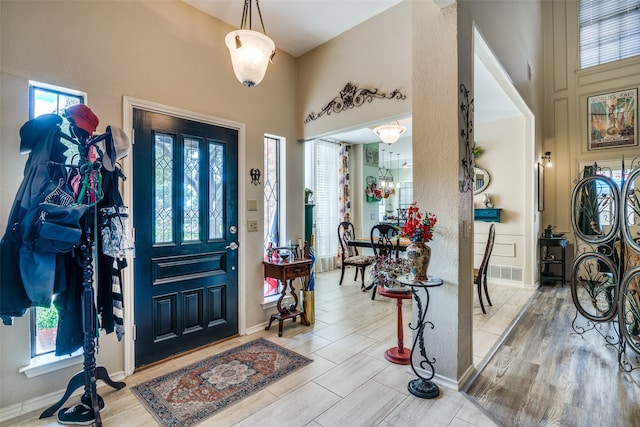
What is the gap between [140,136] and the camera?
261 centimetres

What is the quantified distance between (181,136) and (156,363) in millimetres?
2043

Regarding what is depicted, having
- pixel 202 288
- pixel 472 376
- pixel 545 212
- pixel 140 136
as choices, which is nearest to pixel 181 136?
pixel 140 136

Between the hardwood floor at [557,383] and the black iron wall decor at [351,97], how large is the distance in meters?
2.60

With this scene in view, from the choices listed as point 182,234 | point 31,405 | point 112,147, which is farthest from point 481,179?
point 31,405

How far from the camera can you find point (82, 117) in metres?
1.87

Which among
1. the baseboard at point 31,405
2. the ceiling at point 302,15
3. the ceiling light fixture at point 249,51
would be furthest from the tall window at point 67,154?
the ceiling at point 302,15

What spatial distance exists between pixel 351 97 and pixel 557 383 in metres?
3.17

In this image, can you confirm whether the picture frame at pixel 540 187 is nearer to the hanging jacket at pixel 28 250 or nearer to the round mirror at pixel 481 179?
the round mirror at pixel 481 179

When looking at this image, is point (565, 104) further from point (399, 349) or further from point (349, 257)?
point (399, 349)

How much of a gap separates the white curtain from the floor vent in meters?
3.11

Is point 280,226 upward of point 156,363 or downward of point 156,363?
upward

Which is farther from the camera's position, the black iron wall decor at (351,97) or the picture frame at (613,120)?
the picture frame at (613,120)

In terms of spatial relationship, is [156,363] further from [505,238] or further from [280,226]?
[505,238]

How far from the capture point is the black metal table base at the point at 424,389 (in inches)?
85.7
